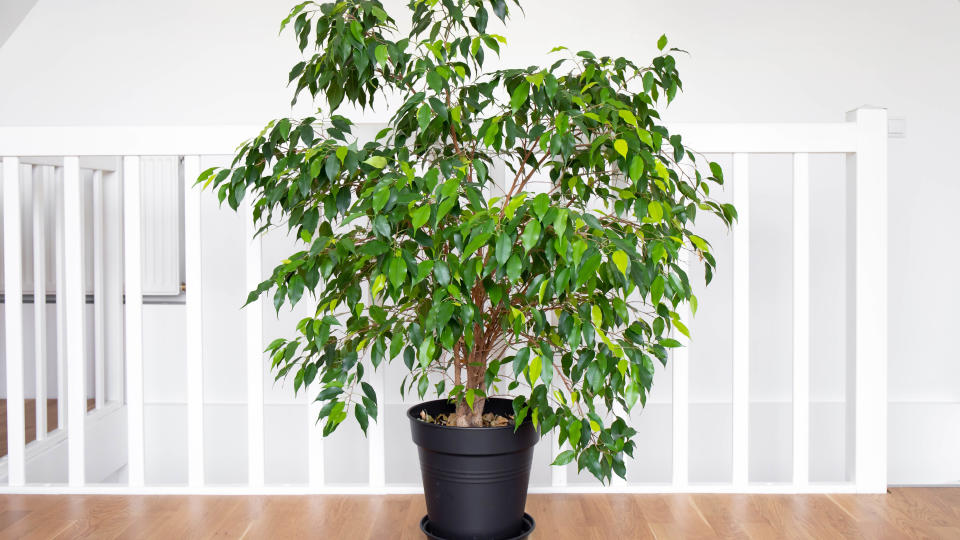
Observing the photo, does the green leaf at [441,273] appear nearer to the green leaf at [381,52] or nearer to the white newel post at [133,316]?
the green leaf at [381,52]

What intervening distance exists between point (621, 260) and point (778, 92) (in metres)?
1.98

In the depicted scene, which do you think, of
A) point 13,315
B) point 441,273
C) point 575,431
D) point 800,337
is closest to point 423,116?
point 441,273

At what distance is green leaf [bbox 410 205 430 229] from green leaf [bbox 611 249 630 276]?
29 cm

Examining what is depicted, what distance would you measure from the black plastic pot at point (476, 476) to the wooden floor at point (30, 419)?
1504 mm

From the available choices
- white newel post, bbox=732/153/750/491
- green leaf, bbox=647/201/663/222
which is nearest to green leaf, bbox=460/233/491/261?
green leaf, bbox=647/201/663/222

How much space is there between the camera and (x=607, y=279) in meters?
1.19

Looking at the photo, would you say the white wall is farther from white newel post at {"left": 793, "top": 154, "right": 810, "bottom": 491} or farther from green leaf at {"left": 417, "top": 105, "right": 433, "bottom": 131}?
green leaf at {"left": 417, "top": 105, "right": 433, "bottom": 131}

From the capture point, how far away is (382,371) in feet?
5.92

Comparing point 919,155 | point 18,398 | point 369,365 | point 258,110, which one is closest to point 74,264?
point 18,398

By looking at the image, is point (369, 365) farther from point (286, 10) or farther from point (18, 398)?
point (286, 10)

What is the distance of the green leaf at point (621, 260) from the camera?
40.3 inches

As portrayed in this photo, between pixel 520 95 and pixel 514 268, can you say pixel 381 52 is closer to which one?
pixel 520 95

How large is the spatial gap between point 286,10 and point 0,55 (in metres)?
1.10

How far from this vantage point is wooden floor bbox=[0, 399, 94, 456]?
→ 2.25 metres
